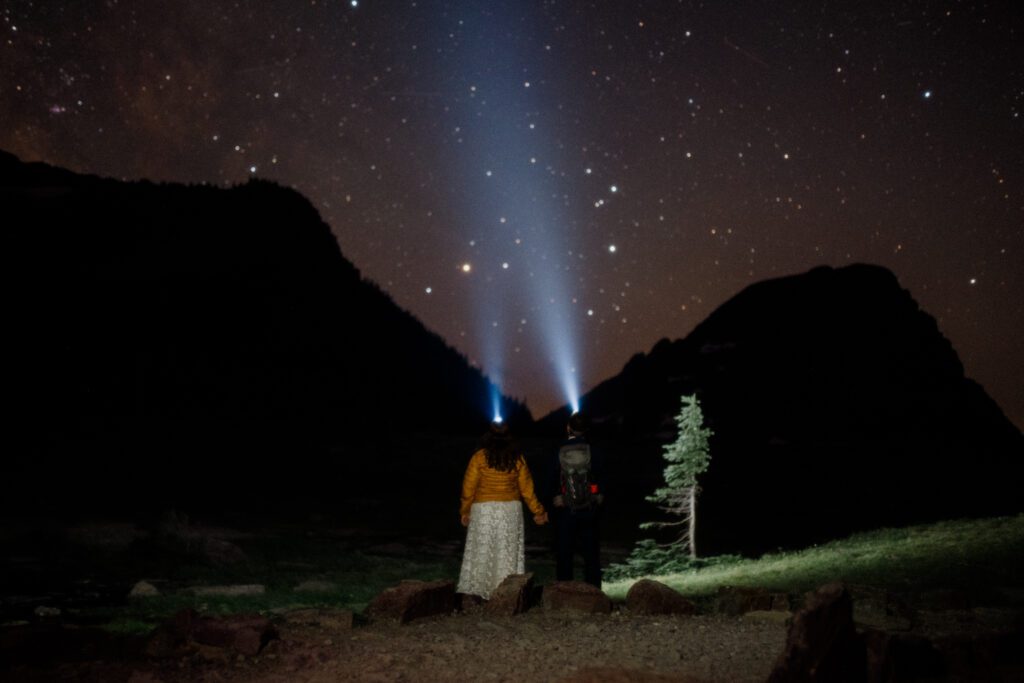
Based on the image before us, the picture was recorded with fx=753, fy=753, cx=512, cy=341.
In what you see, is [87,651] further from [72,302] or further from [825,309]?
[825,309]

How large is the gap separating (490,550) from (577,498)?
4.57 feet

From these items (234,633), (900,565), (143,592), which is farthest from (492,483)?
(143,592)

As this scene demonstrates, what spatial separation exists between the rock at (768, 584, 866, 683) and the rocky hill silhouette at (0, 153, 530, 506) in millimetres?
38243

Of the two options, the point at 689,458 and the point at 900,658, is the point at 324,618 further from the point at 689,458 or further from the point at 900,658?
the point at 689,458

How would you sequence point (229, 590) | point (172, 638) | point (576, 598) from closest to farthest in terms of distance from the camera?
point (172, 638), point (576, 598), point (229, 590)

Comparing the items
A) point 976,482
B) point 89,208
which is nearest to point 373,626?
point 976,482

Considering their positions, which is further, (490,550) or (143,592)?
(143,592)

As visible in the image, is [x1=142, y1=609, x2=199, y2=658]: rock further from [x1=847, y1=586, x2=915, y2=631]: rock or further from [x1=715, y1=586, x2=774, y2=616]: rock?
[x1=847, y1=586, x2=915, y2=631]: rock

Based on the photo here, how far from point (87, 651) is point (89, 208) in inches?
3950

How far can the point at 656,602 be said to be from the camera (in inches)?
363

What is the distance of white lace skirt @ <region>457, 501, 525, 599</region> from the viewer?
1005 cm

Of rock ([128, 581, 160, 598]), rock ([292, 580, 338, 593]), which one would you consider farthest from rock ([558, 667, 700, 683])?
rock ([128, 581, 160, 598])

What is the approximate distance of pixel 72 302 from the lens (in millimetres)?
79000

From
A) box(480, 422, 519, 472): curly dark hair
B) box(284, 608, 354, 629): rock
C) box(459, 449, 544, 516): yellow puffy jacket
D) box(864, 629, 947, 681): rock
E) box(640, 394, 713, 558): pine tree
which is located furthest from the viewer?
box(640, 394, 713, 558): pine tree
